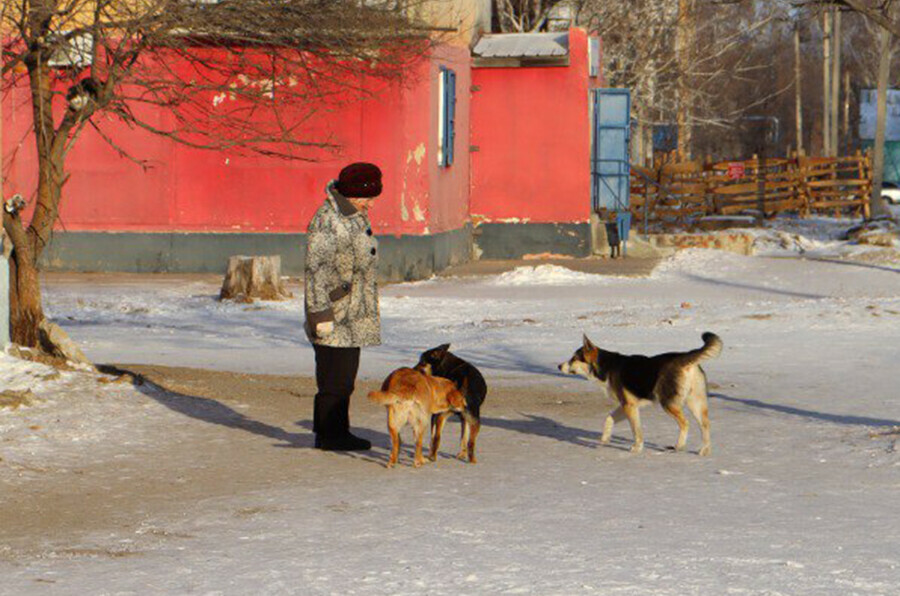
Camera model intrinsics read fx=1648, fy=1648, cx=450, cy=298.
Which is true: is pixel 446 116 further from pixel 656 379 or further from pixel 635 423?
pixel 656 379

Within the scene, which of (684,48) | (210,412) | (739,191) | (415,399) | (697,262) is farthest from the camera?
(739,191)

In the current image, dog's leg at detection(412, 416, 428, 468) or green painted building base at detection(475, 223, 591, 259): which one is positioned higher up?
green painted building base at detection(475, 223, 591, 259)

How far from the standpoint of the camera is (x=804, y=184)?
47125 mm

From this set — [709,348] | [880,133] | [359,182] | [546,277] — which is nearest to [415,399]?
[359,182]

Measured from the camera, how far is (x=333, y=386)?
9.33 meters

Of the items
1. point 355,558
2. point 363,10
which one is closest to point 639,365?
point 355,558

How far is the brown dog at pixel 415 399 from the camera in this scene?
28.1ft

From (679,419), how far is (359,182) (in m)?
2.22

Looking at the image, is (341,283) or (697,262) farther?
(697,262)

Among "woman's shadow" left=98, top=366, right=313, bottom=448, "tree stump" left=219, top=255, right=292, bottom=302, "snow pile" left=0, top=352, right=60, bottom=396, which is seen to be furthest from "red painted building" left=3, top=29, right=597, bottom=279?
"snow pile" left=0, top=352, right=60, bottom=396

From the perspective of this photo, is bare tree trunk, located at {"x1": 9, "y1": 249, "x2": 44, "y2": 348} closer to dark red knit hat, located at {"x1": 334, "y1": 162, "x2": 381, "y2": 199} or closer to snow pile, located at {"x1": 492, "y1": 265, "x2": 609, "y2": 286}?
dark red knit hat, located at {"x1": 334, "y1": 162, "x2": 381, "y2": 199}

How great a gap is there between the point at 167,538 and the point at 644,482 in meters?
2.56

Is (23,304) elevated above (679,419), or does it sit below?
above

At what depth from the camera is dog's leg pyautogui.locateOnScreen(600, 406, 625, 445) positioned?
945 centimetres
